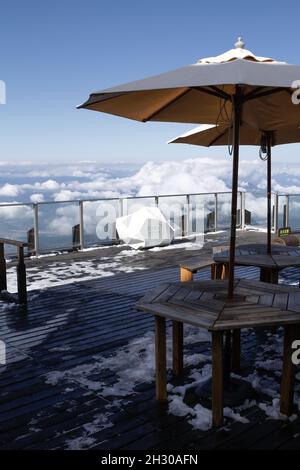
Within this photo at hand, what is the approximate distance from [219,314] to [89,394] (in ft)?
4.20

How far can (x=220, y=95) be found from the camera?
3.70 metres

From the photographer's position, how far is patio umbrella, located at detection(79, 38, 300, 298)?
117 inches

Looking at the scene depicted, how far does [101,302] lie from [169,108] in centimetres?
304

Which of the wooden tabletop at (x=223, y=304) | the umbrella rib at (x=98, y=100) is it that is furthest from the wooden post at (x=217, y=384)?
the umbrella rib at (x=98, y=100)

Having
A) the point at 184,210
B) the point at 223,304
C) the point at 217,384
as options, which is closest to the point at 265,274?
the point at 223,304

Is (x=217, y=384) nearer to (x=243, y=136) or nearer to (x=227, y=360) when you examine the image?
(x=227, y=360)

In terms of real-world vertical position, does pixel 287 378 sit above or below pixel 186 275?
below

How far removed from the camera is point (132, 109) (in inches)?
167

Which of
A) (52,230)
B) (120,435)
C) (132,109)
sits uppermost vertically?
(132,109)

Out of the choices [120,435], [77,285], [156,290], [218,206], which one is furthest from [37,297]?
[218,206]

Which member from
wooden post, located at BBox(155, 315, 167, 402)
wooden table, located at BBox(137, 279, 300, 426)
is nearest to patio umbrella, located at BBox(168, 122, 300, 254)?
wooden table, located at BBox(137, 279, 300, 426)

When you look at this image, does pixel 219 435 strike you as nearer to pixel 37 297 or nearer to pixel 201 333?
pixel 201 333

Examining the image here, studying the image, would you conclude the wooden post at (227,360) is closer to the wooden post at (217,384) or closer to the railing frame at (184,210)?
the wooden post at (217,384)

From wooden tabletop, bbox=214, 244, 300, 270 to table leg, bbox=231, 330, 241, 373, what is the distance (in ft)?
3.77
